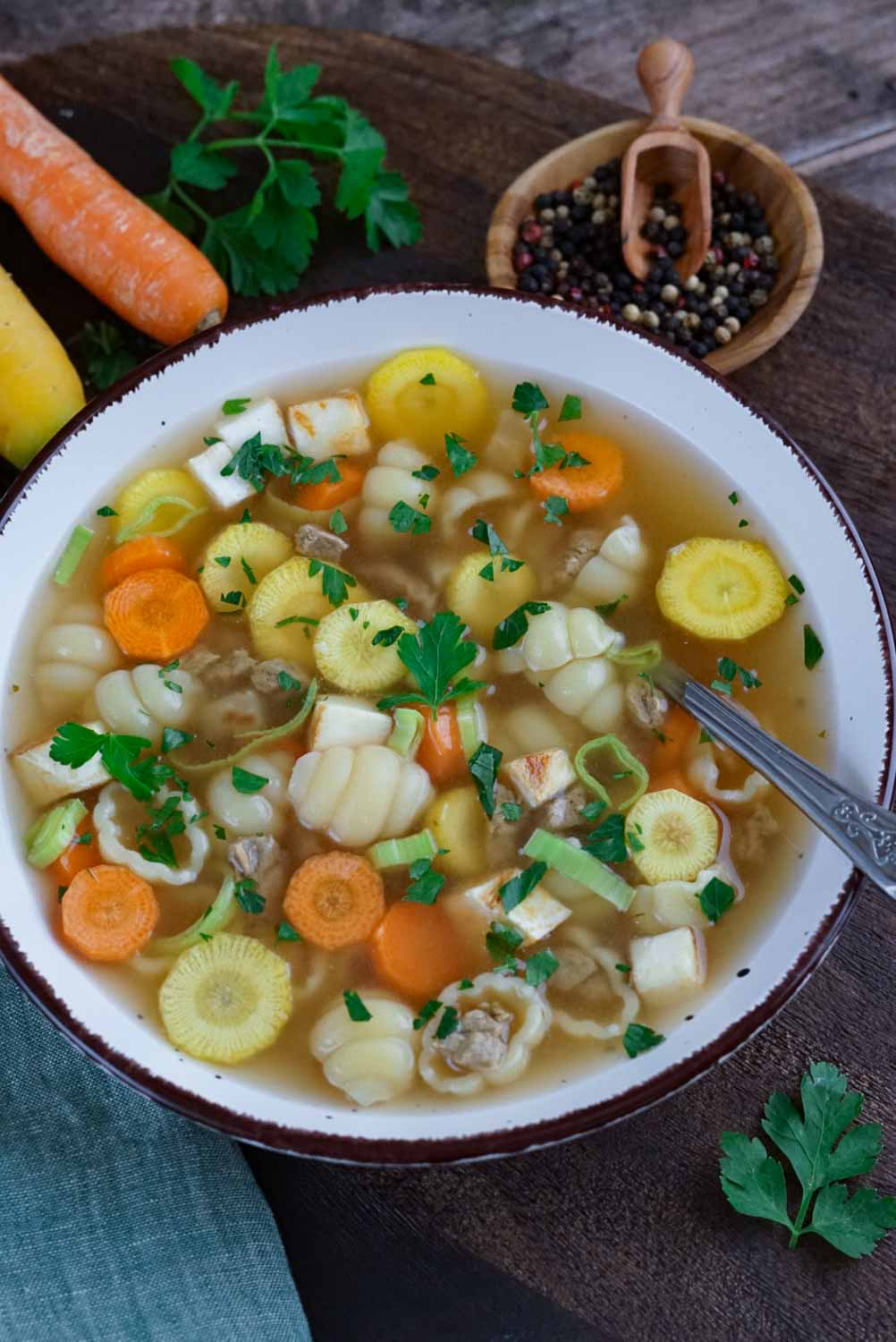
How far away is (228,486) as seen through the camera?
9.79 ft

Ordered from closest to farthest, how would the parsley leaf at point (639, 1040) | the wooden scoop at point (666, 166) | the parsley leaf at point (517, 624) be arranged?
the parsley leaf at point (639, 1040)
the parsley leaf at point (517, 624)
the wooden scoop at point (666, 166)

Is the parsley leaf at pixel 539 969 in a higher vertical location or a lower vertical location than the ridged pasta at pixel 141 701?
lower

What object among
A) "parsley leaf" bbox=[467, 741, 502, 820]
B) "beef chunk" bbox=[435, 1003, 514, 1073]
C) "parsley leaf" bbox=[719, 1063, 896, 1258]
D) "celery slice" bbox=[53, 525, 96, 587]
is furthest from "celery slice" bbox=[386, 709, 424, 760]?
"parsley leaf" bbox=[719, 1063, 896, 1258]

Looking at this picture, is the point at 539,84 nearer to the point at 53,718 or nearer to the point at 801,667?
the point at 801,667

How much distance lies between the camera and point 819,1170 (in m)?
2.66

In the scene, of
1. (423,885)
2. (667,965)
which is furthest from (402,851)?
(667,965)

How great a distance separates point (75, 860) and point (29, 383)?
→ 1160 mm

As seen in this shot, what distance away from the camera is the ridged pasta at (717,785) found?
274 centimetres

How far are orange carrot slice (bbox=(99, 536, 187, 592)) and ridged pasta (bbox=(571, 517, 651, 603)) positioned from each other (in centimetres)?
90

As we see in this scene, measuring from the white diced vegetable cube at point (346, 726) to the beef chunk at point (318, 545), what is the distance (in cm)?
37

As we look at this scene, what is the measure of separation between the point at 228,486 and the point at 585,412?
848mm

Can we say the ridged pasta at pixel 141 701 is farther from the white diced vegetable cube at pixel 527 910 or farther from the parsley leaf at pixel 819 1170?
the parsley leaf at pixel 819 1170

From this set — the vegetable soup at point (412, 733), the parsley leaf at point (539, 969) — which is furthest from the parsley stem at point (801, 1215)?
the parsley leaf at point (539, 969)

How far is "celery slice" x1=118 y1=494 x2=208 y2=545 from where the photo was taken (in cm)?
296
